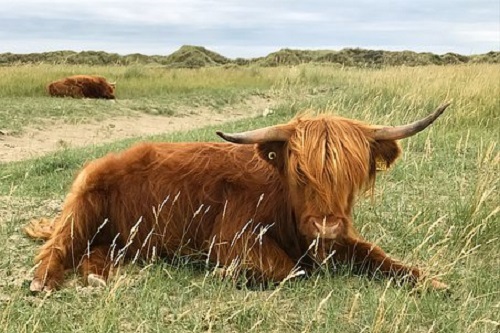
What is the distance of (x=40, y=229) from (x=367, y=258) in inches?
78.6

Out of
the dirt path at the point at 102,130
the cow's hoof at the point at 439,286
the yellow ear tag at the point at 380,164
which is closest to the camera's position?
the cow's hoof at the point at 439,286

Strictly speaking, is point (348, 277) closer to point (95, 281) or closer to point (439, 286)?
point (439, 286)

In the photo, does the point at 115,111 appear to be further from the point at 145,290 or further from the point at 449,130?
the point at 145,290

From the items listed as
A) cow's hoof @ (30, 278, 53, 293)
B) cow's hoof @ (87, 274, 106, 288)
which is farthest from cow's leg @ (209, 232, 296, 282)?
cow's hoof @ (30, 278, 53, 293)

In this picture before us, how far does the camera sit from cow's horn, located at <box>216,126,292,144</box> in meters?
3.33

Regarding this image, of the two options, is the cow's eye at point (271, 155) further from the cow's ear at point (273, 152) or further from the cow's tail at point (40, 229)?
the cow's tail at point (40, 229)

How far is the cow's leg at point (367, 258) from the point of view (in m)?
3.42

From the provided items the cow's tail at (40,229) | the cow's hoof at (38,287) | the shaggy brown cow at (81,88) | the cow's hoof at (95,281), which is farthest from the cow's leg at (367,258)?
the shaggy brown cow at (81,88)

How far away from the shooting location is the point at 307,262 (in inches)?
139

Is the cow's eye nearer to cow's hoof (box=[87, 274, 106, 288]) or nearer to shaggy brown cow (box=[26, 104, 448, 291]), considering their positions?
shaggy brown cow (box=[26, 104, 448, 291])

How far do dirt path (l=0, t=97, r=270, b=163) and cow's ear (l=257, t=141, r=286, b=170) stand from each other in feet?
19.2

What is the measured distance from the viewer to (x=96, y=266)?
12.0 feet

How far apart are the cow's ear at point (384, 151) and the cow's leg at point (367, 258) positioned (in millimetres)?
396

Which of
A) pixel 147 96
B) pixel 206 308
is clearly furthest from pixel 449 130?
pixel 147 96
